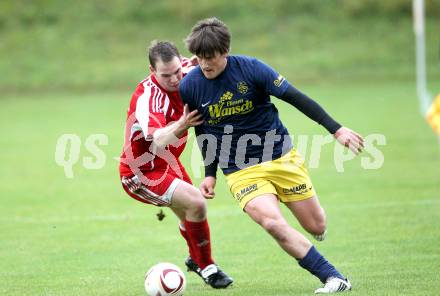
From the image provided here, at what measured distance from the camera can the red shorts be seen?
779 centimetres

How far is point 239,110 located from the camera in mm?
7086

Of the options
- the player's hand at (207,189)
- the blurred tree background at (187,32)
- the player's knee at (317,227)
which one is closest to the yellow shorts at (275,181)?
the player's hand at (207,189)

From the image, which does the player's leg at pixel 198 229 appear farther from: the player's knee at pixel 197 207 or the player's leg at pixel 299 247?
the player's leg at pixel 299 247

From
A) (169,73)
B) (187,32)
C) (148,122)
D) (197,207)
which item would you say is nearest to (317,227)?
(197,207)

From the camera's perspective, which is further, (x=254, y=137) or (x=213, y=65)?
(x=254, y=137)

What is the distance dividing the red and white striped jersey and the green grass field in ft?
3.79

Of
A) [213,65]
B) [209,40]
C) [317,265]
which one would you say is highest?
[209,40]

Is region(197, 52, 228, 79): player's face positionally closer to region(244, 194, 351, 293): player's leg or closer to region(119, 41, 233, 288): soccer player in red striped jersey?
region(119, 41, 233, 288): soccer player in red striped jersey

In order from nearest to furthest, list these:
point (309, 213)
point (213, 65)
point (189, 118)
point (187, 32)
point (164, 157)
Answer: point (213, 65) < point (189, 118) < point (309, 213) < point (164, 157) < point (187, 32)

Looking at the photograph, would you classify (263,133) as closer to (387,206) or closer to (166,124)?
(166,124)

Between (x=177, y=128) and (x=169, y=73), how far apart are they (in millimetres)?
726

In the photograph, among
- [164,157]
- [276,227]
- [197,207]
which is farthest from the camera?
[164,157]

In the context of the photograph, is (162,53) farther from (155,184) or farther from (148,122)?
(155,184)

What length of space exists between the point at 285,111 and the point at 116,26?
1571cm
